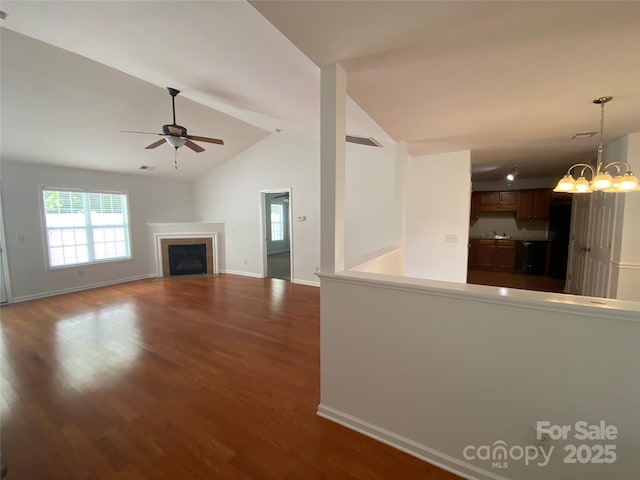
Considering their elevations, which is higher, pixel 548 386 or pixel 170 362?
pixel 548 386

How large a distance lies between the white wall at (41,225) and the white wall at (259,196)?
55.6 inches

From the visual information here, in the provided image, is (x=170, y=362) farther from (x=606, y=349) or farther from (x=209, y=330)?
(x=606, y=349)

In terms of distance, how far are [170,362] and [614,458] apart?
131 inches

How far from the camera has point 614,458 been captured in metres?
1.22

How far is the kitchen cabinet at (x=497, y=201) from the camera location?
6.68 m

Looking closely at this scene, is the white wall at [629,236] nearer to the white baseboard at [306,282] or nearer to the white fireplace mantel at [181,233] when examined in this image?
the white baseboard at [306,282]

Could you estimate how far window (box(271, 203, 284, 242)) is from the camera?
10.1 metres

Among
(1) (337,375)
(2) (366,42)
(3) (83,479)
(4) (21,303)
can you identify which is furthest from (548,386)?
(4) (21,303)

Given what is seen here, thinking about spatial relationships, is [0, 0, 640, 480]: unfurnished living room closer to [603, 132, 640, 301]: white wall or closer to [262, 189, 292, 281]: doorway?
[603, 132, 640, 301]: white wall

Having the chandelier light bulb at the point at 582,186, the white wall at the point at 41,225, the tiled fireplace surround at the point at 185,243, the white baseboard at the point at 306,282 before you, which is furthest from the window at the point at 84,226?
the chandelier light bulb at the point at 582,186

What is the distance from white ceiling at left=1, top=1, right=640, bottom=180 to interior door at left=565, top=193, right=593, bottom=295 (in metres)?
1.11

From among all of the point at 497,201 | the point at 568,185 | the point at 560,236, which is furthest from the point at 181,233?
the point at 560,236

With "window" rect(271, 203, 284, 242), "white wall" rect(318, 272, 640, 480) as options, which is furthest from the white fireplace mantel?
"white wall" rect(318, 272, 640, 480)

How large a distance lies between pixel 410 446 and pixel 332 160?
6.41ft
